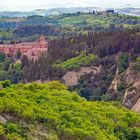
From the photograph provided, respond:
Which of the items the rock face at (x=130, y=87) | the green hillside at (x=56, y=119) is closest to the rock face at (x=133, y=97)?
the rock face at (x=130, y=87)

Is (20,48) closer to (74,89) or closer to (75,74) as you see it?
(75,74)

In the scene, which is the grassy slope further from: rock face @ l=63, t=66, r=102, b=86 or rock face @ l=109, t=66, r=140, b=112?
rock face @ l=109, t=66, r=140, b=112

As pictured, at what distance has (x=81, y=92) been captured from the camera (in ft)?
340

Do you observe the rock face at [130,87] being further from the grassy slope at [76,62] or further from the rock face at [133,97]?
the grassy slope at [76,62]

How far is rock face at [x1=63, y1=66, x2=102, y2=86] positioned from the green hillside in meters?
60.5

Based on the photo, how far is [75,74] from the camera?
114 m

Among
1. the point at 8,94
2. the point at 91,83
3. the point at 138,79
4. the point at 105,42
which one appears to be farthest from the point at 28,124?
the point at 105,42

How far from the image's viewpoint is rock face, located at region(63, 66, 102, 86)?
4373 inches

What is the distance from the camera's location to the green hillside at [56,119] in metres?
36.1

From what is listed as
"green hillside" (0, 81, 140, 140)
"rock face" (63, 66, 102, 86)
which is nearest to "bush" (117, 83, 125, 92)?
"rock face" (63, 66, 102, 86)

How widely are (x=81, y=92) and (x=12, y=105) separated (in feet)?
219

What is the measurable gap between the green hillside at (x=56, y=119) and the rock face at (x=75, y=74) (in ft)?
199

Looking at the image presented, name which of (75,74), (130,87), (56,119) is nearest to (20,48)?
(75,74)

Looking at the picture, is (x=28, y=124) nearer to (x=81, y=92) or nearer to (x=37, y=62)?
(x=81, y=92)
